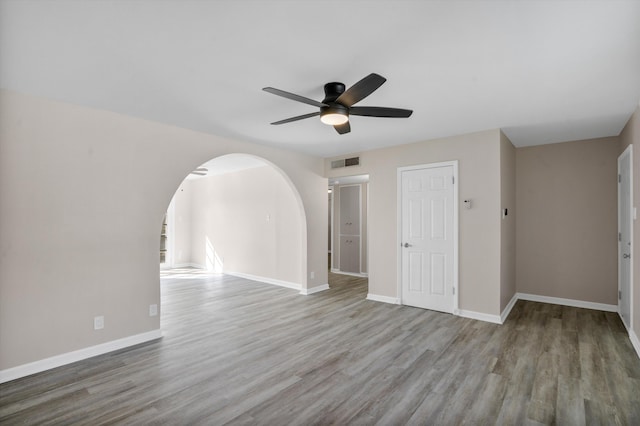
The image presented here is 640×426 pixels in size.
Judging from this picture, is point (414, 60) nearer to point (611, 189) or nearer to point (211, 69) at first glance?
point (211, 69)

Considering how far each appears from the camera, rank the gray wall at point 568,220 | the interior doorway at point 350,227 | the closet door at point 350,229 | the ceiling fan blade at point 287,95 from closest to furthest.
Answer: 1. the ceiling fan blade at point 287,95
2. the gray wall at point 568,220
3. the interior doorway at point 350,227
4. the closet door at point 350,229

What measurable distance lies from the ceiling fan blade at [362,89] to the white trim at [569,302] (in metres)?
4.87

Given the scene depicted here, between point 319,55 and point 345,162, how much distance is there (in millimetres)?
3622

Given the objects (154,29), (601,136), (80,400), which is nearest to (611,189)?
(601,136)

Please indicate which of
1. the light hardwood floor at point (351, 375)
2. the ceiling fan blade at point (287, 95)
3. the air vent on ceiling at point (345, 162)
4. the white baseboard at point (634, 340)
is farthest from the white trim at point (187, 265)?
the white baseboard at point (634, 340)

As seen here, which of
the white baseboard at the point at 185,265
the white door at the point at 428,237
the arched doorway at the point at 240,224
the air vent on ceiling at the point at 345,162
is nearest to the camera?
the white door at the point at 428,237

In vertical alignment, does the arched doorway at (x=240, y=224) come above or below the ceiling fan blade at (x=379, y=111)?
below

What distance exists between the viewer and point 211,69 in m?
2.52

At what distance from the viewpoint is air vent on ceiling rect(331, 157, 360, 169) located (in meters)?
5.71

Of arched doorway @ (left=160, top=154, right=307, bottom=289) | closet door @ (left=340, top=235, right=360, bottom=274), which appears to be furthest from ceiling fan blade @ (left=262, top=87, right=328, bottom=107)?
closet door @ (left=340, top=235, right=360, bottom=274)

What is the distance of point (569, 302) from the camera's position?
5043 mm

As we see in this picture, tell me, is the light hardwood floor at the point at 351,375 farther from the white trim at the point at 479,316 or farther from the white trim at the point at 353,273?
the white trim at the point at 353,273

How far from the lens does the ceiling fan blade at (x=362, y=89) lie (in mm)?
2150

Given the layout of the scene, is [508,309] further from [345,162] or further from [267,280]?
[267,280]
